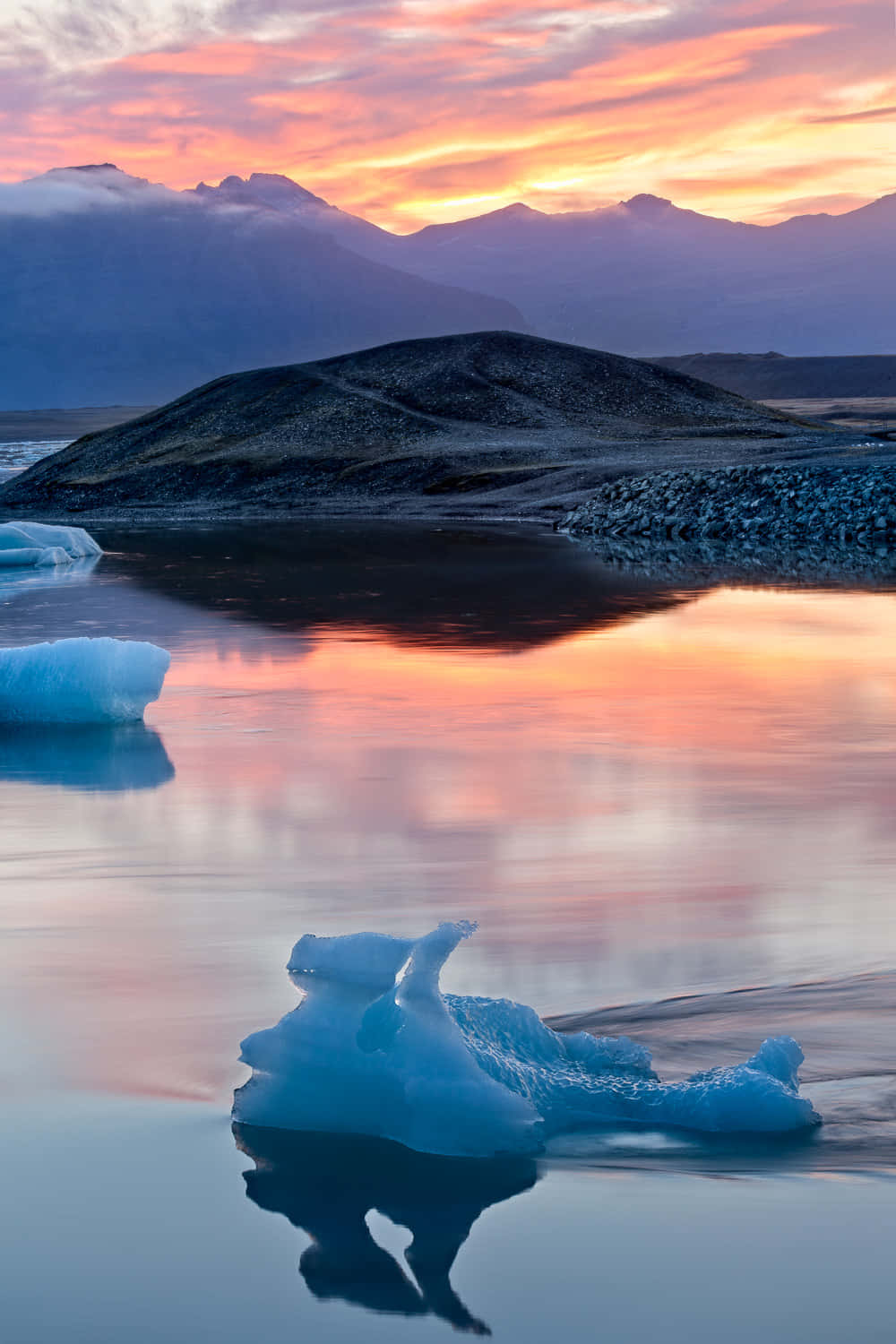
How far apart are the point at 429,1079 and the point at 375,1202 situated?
0.42 metres

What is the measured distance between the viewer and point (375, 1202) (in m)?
4.97

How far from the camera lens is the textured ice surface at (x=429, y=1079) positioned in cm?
521

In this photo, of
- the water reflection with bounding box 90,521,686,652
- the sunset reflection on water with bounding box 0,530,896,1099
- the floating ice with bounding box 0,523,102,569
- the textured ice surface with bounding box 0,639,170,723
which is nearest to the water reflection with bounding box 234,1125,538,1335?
the sunset reflection on water with bounding box 0,530,896,1099

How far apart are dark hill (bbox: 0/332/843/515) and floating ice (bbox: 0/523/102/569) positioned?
18311 mm

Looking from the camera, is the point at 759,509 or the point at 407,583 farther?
the point at 759,509

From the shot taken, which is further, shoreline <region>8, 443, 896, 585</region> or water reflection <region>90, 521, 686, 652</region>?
shoreline <region>8, 443, 896, 585</region>

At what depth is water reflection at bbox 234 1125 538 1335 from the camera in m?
4.54

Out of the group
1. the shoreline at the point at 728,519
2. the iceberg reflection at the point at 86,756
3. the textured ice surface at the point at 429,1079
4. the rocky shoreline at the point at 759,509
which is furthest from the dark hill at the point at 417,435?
the textured ice surface at the point at 429,1079

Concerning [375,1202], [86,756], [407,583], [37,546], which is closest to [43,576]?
[37,546]

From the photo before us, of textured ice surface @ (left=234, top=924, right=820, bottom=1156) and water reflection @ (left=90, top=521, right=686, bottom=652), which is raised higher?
textured ice surface @ (left=234, top=924, right=820, bottom=1156)

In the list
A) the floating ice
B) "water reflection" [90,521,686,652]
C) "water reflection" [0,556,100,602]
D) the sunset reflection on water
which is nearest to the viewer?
the sunset reflection on water

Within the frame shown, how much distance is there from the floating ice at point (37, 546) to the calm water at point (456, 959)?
19304 mm

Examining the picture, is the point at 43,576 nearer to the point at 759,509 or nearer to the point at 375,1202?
the point at 759,509

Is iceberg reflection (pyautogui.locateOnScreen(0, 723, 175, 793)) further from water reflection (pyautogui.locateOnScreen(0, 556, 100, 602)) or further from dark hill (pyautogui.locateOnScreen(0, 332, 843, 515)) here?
dark hill (pyautogui.locateOnScreen(0, 332, 843, 515))
